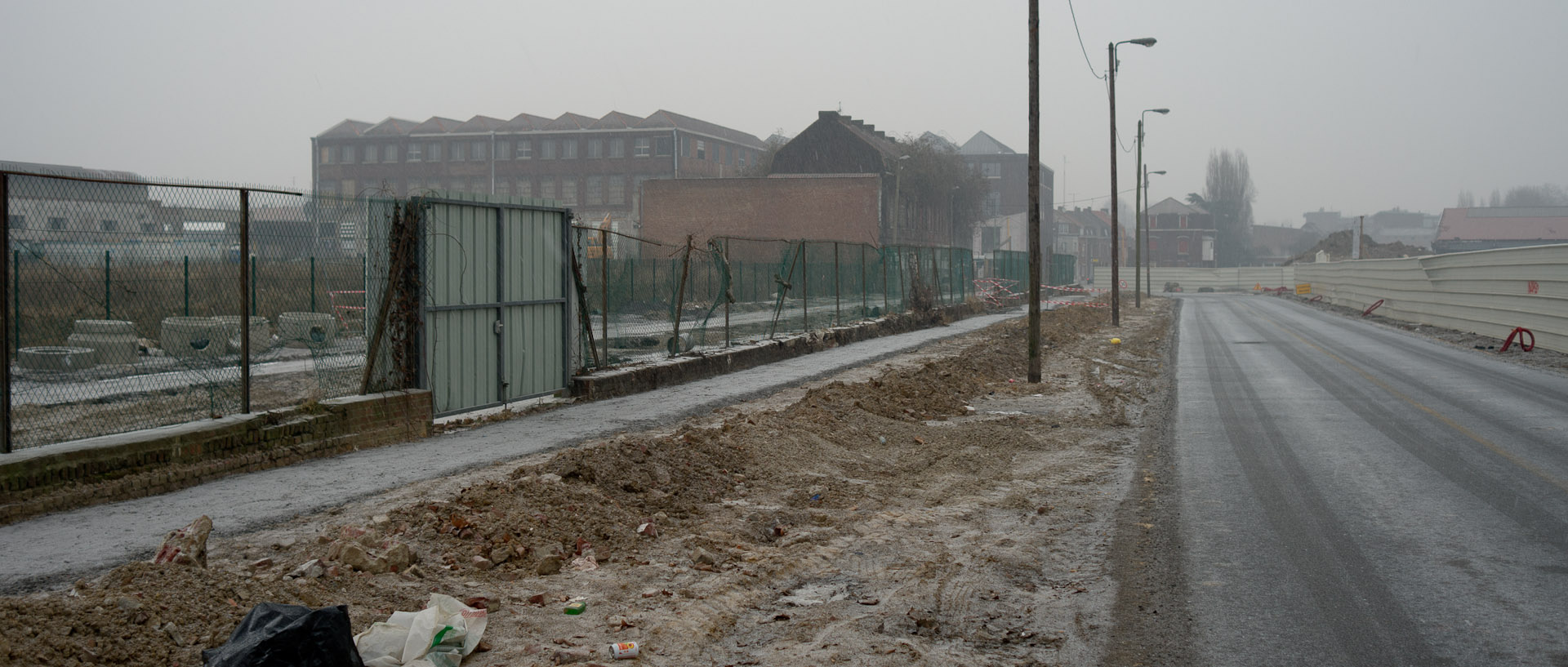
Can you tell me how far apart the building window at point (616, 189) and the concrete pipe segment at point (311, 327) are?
254ft

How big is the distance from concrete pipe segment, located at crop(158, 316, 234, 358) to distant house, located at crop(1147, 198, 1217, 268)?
125059 mm

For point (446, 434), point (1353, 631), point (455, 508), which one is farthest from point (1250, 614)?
point (446, 434)

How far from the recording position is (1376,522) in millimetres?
7250

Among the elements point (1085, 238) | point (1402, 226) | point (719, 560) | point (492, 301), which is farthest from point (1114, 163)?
point (1402, 226)

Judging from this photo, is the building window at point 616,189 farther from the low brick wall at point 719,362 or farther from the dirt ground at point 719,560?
the dirt ground at point 719,560

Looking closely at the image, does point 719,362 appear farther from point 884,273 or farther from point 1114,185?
point 1114,185

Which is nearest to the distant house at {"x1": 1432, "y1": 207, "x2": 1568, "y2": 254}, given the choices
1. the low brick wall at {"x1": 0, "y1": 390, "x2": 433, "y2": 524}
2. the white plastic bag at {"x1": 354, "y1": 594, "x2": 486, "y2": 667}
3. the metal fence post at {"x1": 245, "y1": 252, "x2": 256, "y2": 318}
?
the low brick wall at {"x1": 0, "y1": 390, "x2": 433, "y2": 524}

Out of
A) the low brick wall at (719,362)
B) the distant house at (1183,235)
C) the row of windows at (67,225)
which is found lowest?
the low brick wall at (719,362)

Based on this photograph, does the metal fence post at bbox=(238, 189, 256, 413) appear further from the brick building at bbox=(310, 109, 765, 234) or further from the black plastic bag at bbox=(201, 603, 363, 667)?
the brick building at bbox=(310, 109, 765, 234)

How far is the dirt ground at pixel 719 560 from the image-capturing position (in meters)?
4.75

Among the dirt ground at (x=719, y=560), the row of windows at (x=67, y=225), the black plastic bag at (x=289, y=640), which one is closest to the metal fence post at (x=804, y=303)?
the dirt ground at (x=719, y=560)

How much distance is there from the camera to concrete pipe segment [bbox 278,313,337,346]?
1020 centimetres

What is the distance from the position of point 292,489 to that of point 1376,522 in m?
7.86

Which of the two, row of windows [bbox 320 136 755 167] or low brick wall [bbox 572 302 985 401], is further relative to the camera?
row of windows [bbox 320 136 755 167]
